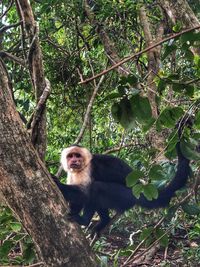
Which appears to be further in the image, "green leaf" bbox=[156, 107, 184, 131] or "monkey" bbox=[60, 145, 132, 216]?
"monkey" bbox=[60, 145, 132, 216]

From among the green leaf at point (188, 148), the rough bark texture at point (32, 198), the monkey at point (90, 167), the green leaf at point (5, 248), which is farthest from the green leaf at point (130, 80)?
the monkey at point (90, 167)

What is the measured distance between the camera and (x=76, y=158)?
4.07 m

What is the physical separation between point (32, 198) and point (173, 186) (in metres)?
1.45

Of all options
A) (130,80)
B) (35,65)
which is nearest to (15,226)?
(35,65)

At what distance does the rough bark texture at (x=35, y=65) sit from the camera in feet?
9.70

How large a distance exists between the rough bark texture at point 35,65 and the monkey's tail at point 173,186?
886 millimetres

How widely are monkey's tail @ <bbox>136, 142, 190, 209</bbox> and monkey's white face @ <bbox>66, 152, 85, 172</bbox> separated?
2.00 feet

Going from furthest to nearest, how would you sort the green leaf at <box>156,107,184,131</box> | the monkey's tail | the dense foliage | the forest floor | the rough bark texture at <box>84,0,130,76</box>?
the rough bark texture at <box>84,0,130,76</box> → the dense foliage → the forest floor → the monkey's tail → the green leaf at <box>156,107,184,131</box>

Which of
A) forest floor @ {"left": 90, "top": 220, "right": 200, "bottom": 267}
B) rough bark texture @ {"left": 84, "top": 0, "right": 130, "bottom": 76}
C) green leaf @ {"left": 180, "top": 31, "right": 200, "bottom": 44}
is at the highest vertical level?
rough bark texture @ {"left": 84, "top": 0, "right": 130, "bottom": 76}

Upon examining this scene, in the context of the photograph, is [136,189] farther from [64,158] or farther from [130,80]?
[64,158]

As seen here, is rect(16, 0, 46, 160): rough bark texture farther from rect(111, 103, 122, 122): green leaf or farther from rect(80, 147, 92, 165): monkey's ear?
rect(111, 103, 122, 122): green leaf

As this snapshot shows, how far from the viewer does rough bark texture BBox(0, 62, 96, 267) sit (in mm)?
2117

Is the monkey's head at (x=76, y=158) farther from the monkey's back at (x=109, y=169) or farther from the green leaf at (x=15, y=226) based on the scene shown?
the green leaf at (x=15, y=226)

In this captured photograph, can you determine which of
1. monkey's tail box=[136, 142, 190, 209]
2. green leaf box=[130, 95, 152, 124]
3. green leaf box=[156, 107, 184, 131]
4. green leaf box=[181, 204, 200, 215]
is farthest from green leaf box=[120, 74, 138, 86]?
green leaf box=[181, 204, 200, 215]
